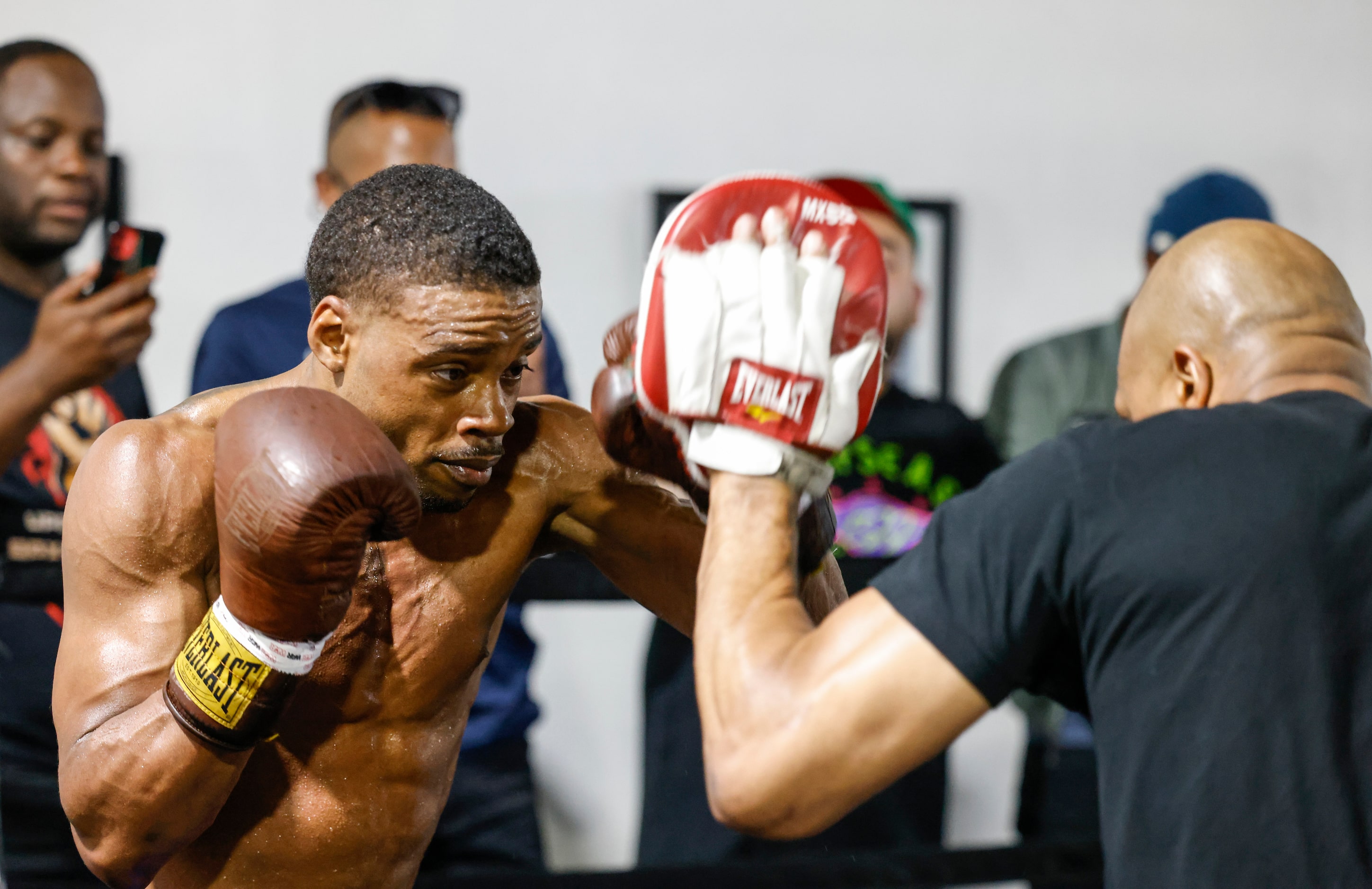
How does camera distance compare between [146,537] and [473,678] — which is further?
[473,678]

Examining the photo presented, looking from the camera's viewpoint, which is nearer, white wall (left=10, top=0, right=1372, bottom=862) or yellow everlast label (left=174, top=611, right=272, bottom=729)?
yellow everlast label (left=174, top=611, right=272, bottom=729)

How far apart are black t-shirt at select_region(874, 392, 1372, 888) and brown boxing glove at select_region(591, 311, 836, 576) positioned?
1.12ft

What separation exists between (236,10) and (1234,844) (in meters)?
2.54

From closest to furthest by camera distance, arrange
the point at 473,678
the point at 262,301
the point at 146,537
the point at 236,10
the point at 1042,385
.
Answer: the point at 146,537 → the point at 473,678 → the point at 262,301 → the point at 236,10 → the point at 1042,385

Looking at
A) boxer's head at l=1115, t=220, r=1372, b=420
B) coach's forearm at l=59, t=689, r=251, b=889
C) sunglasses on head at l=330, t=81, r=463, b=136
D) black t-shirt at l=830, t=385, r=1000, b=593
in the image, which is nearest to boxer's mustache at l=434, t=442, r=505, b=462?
coach's forearm at l=59, t=689, r=251, b=889

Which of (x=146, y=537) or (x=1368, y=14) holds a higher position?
(x=1368, y=14)

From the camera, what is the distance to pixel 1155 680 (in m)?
0.84

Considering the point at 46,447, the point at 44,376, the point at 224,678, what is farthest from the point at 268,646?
the point at 46,447

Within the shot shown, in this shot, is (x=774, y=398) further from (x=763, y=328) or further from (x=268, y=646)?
(x=268, y=646)

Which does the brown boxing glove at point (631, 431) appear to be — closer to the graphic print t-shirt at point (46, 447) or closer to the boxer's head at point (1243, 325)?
the boxer's head at point (1243, 325)

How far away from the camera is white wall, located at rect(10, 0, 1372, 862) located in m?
2.60

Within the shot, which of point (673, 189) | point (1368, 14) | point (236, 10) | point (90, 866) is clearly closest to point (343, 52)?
point (236, 10)

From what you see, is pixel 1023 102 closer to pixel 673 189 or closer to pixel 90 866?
pixel 673 189

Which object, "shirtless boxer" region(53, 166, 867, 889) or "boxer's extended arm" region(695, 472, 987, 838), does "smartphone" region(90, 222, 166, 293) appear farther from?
"boxer's extended arm" region(695, 472, 987, 838)
